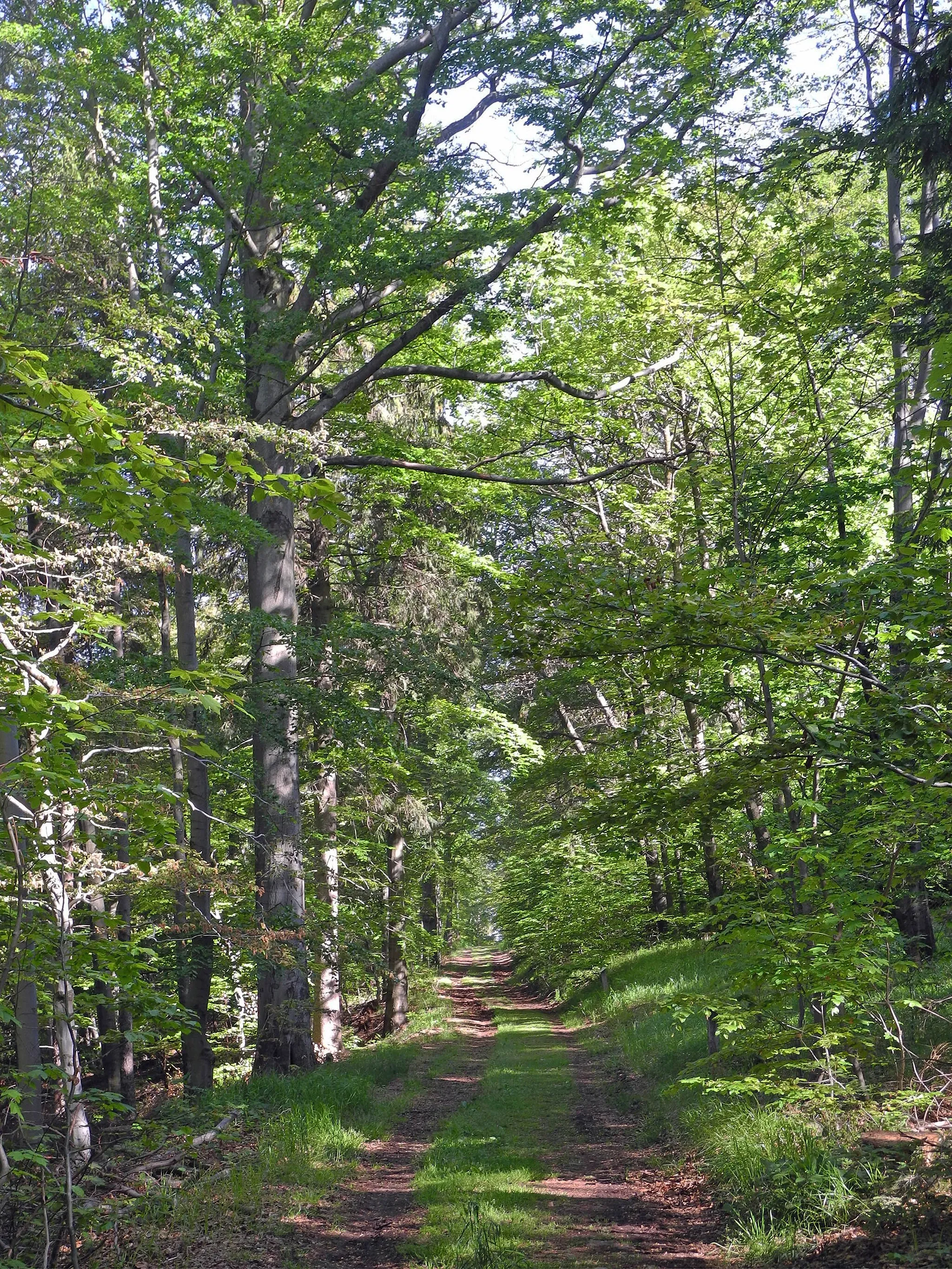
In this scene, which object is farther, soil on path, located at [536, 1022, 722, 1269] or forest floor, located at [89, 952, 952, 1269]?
soil on path, located at [536, 1022, 722, 1269]

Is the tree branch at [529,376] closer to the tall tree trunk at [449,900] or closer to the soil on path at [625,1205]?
the soil on path at [625,1205]

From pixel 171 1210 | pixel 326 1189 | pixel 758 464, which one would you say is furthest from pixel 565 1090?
pixel 758 464

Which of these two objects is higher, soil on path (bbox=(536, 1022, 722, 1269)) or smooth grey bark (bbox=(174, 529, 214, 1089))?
smooth grey bark (bbox=(174, 529, 214, 1089))

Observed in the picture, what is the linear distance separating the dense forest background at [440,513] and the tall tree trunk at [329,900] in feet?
0.44

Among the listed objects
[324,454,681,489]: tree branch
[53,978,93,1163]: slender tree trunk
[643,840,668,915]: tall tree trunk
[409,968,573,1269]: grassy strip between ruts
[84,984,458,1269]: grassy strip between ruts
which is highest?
[324,454,681,489]: tree branch

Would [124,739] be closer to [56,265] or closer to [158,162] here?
[56,265]

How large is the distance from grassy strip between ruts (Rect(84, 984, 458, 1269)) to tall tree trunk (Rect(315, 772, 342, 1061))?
308 cm

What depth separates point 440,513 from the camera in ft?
58.2

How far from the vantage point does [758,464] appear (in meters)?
9.95

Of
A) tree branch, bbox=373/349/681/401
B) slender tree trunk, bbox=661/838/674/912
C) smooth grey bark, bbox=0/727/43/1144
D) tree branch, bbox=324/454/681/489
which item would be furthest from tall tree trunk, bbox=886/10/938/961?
smooth grey bark, bbox=0/727/43/1144

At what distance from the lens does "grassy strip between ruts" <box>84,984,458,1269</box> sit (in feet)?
18.5

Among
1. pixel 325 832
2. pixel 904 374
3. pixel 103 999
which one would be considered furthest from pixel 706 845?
pixel 103 999

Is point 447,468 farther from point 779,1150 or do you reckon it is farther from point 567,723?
point 567,723

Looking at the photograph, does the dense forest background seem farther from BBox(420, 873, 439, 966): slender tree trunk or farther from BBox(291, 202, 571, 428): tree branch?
BBox(420, 873, 439, 966): slender tree trunk
